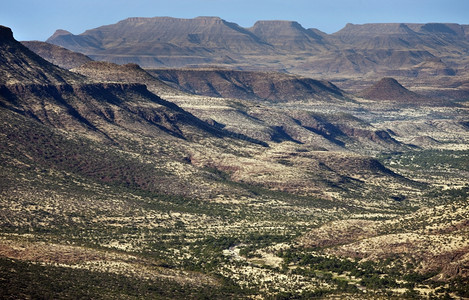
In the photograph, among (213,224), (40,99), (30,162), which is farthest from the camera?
(40,99)

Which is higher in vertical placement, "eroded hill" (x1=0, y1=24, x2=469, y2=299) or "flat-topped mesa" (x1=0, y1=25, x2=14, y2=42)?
"flat-topped mesa" (x1=0, y1=25, x2=14, y2=42)

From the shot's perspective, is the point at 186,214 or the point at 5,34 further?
the point at 5,34

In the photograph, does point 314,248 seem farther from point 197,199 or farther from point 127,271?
point 197,199

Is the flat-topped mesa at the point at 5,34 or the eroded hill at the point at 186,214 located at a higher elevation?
the flat-topped mesa at the point at 5,34

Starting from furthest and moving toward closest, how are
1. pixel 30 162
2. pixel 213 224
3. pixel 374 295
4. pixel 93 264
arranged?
1. pixel 30 162
2. pixel 213 224
3. pixel 93 264
4. pixel 374 295

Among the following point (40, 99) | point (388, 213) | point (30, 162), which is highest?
point (40, 99)

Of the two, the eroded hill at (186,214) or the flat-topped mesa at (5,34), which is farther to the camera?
the flat-topped mesa at (5,34)

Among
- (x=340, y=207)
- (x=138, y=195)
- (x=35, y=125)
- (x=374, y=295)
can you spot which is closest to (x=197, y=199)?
(x=138, y=195)

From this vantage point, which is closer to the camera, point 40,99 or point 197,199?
point 197,199

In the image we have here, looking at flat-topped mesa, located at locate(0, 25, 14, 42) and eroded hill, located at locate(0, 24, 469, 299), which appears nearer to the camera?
eroded hill, located at locate(0, 24, 469, 299)

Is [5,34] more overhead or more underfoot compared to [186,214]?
more overhead

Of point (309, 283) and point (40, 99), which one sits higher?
point (40, 99)
